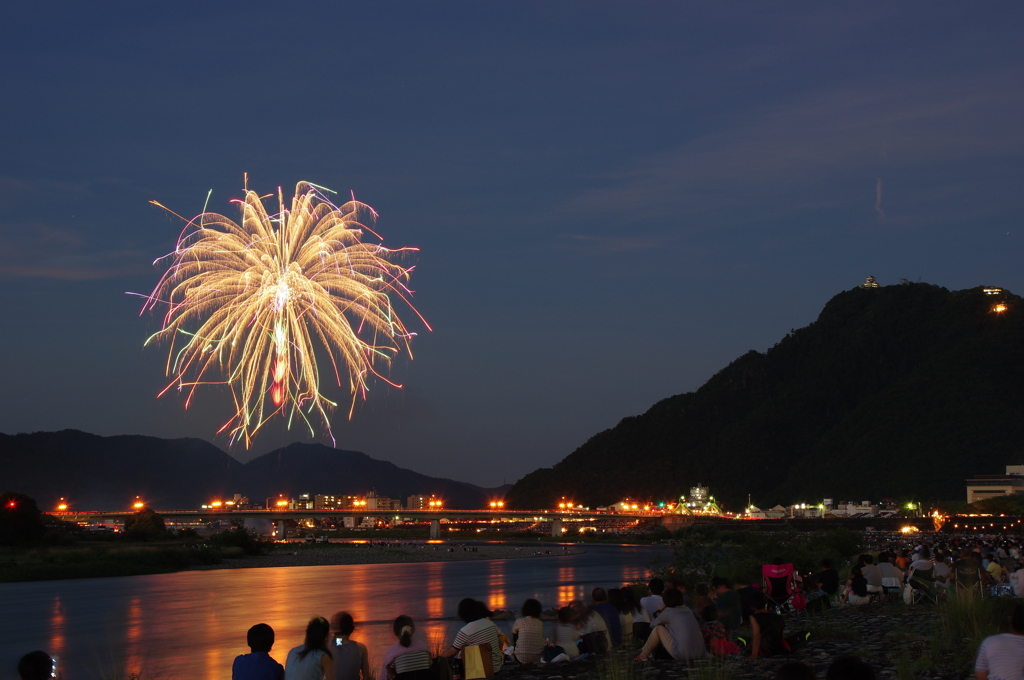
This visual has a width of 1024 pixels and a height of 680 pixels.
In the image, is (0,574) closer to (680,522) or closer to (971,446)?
(680,522)

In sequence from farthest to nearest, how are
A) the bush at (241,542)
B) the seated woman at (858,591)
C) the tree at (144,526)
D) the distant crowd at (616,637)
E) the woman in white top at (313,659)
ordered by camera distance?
the tree at (144,526)
the bush at (241,542)
the seated woman at (858,591)
the woman in white top at (313,659)
the distant crowd at (616,637)

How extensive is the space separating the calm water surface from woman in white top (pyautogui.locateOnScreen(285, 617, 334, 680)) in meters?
6.72

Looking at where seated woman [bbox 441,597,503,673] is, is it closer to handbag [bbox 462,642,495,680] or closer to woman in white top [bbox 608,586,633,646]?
handbag [bbox 462,642,495,680]

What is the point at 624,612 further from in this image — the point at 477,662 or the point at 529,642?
the point at 477,662

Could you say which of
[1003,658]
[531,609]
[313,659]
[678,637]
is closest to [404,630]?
[313,659]

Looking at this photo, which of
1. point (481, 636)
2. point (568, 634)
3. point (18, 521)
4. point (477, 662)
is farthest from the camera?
point (18, 521)

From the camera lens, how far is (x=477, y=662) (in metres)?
15.2

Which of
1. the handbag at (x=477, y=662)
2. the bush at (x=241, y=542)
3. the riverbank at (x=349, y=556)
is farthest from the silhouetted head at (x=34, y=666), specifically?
the bush at (x=241, y=542)

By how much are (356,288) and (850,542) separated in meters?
32.1

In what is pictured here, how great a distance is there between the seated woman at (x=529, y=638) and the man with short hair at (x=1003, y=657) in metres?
8.64

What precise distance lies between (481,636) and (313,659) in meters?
4.54

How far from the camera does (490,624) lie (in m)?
15.7

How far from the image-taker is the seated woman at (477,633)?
50.8 feet

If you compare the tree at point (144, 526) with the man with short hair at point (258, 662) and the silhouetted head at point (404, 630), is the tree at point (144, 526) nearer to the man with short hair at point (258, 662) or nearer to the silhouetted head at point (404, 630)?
the silhouetted head at point (404, 630)
